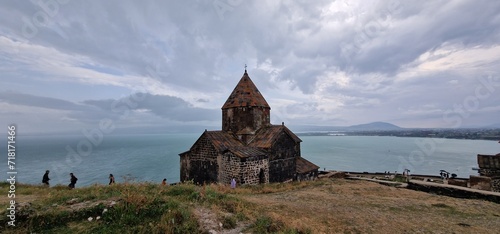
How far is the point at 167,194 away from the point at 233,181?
5.97 metres

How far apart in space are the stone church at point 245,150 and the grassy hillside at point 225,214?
496cm

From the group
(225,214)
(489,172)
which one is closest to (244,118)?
(225,214)

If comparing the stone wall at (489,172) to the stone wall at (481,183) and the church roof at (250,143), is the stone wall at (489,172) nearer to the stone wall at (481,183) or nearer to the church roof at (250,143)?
the stone wall at (481,183)

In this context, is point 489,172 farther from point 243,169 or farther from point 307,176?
point 243,169

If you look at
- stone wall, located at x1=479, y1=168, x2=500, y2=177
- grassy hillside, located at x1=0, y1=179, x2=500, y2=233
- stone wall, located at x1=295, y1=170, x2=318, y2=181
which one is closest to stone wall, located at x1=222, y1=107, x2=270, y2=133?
stone wall, located at x1=295, y1=170, x2=318, y2=181

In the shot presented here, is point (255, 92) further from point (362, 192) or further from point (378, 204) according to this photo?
point (378, 204)

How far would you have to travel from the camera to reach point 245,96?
63.6 ft

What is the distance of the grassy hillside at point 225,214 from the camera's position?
18.6 ft

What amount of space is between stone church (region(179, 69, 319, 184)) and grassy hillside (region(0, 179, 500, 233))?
16.3 ft

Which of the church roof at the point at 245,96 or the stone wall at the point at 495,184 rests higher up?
the church roof at the point at 245,96

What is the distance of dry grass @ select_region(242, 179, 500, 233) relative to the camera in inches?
278

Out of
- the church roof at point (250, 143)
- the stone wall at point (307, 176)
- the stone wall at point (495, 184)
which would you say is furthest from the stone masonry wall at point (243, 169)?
the stone wall at point (495, 184)

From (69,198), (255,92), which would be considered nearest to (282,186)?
(255,92)

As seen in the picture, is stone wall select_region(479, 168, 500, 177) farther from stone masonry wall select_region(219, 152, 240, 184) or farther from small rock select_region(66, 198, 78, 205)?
small rock select_region(66, 198, 78, 205)
